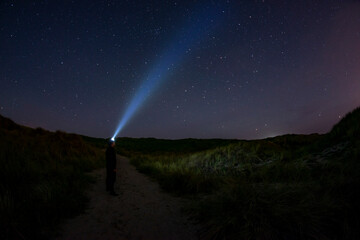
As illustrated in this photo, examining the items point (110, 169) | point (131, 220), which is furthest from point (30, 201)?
point (110, 169)

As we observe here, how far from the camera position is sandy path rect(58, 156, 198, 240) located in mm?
3062

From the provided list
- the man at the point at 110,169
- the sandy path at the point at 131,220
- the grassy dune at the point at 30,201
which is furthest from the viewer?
the man at the point at 110,169

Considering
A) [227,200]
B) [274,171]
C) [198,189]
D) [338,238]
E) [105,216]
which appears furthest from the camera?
[274,171]

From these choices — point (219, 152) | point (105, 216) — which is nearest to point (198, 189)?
point (105, 216)

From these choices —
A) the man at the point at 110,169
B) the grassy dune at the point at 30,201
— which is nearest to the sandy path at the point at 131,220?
the grassy dune at the point at 30,201

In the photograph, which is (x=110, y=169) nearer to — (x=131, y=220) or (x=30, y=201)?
(x=30, y=201)

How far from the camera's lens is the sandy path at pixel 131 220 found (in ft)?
10.0

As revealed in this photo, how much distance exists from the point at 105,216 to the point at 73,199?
3.26 feet

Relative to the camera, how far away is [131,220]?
12.0ft

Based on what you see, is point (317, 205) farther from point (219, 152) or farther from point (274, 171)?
point (219, 152)

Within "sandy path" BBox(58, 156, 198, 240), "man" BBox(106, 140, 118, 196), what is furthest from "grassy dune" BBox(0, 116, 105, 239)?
"man" BBox(106, 140, 118, 196)

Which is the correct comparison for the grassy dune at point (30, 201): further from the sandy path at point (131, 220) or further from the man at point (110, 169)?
the man at point (110, 169)

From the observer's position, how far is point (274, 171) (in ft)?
19.5

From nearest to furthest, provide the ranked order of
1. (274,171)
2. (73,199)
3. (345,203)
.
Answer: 1. (345,203)
2. (73,199)
3. (274,171)
